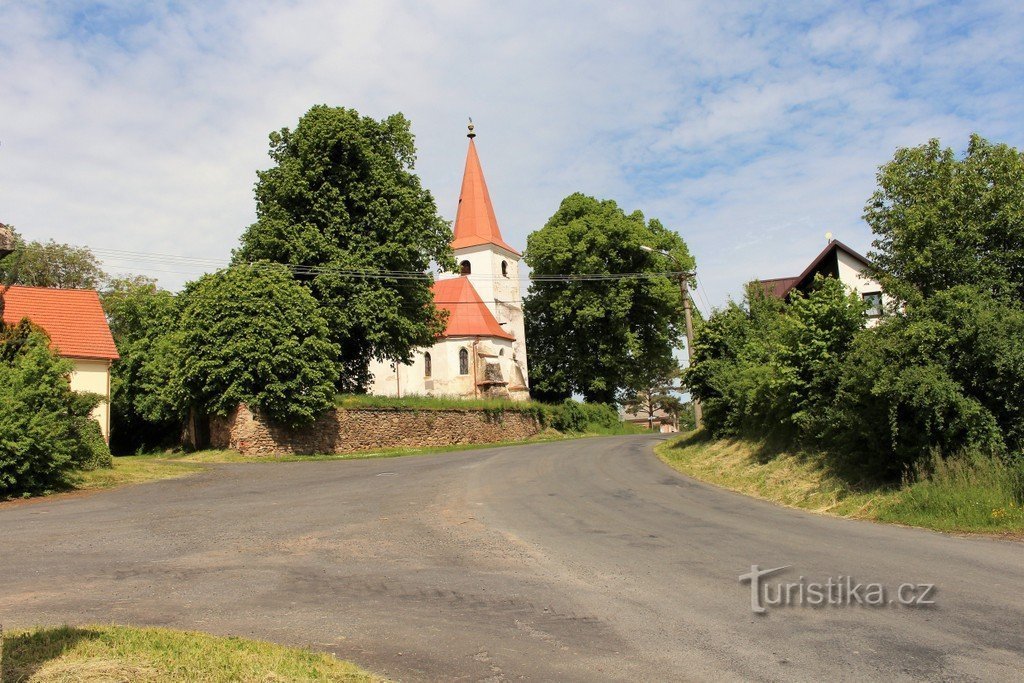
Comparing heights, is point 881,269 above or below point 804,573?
above

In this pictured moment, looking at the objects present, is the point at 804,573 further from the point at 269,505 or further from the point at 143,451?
the point at 143,451

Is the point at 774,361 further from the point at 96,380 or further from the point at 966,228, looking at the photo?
the point at 96,380

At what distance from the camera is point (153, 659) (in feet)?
16.8

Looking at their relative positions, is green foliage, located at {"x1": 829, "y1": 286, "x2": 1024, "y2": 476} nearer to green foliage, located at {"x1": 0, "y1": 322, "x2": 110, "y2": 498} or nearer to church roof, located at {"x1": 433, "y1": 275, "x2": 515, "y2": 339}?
green foliage, located at {"x1": 0, "y1": 322, "x2": 110, "y2": 498}

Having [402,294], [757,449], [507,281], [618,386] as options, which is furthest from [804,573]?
[507,281]

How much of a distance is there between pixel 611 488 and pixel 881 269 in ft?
25.8

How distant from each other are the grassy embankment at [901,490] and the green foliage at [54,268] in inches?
1880

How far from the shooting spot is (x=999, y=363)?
1202cm

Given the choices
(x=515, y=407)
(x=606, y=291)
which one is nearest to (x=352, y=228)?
(x=515, y=407)

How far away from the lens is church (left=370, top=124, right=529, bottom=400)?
193ft

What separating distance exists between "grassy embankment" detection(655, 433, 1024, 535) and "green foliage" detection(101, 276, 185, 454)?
2478 centimetres

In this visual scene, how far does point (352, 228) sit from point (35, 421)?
2048cm

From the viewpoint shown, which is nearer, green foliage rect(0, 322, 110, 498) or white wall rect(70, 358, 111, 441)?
green foliage rect(0, 322, 110, 498)

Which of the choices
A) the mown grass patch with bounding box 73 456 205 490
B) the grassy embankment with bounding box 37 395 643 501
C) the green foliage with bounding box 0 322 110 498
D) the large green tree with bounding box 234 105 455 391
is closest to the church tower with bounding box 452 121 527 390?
the grassy embankment with bounding box 37 395 643 501
